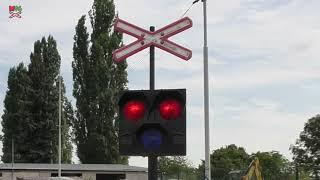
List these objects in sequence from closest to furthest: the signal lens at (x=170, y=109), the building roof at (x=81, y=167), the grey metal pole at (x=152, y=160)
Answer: the signal lens at (x=170, y=109)
the grey metal pole at (x=152, y=160)
the building roof at (x=81, y=167)

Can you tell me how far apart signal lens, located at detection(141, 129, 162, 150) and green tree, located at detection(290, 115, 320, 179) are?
195ft

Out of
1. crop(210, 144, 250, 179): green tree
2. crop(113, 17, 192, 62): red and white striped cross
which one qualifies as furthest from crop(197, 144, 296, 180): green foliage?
crop(113, 17, 192, 62): red and white striped cross

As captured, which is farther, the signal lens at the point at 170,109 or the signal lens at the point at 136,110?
the signal lens at the point at 136,110

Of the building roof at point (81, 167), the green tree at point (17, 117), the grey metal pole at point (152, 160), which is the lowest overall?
the building roof at point (81, 167)

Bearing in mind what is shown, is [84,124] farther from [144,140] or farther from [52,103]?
[144,140]

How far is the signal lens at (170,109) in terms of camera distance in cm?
884

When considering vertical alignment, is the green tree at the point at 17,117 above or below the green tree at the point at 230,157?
above

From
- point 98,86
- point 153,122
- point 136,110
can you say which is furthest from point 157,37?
point 98,86

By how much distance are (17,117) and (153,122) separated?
66.4 meters

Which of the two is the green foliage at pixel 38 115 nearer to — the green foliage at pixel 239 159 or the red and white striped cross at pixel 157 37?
the green foliage at pixel 239 159

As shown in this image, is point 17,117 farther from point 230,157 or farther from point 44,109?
point 230,157

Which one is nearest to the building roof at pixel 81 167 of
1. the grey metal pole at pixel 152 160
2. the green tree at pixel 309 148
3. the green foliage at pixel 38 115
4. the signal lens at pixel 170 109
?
the green foliage at pixel 38 115

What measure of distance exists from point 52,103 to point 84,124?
1231 cm

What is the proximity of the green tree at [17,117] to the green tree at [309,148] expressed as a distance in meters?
28.8
